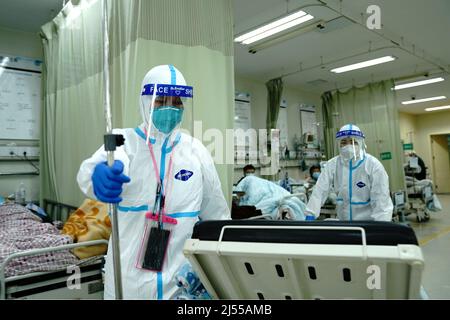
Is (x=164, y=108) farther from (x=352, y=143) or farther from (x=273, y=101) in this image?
(x=273, y=101)

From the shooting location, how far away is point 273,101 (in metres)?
6.27

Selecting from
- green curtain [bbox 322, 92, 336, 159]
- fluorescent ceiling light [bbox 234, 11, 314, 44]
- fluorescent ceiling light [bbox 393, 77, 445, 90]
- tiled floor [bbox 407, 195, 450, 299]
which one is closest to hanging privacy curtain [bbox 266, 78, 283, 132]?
green curtain [bbox 322, 92, 336, 159]

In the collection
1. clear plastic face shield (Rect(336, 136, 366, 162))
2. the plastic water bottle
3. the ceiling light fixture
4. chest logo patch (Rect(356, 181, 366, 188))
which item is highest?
the ceiling light fixture

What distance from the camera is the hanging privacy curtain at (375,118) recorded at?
210 inches

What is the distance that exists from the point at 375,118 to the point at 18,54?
5.50 metres

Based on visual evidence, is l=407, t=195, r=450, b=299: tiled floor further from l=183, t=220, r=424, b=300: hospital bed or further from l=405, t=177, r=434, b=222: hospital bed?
l=183, t=220, r=424, b=300: hospital bed

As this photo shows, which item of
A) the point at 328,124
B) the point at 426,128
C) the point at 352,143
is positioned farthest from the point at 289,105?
the point at 426,128

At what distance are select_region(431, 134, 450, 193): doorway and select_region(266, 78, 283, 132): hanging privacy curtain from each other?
9.02 metres

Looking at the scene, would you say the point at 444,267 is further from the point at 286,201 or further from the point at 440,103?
the point at 440,103

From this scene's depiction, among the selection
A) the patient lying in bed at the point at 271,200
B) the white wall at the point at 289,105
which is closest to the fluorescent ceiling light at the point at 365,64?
the white wall at the point at 289,105

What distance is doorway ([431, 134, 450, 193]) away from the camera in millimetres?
11969

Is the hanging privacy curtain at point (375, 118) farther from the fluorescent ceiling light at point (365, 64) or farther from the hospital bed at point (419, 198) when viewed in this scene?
the hospital bed at point (419, 198)

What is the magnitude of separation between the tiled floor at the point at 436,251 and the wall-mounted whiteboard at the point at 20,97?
4360 mm

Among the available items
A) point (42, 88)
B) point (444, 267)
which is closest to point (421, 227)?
point (444, 267)
